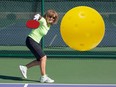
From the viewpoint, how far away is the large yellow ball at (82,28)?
25.8 feet

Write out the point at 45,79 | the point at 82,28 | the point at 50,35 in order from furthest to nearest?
1. the point at 50,35
2. the point at 45,79
3. the point at 82,28

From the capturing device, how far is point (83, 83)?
844cm

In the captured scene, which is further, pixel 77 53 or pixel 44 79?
pixel 77 53

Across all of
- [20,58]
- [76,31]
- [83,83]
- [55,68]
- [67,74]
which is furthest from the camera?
[20,58]

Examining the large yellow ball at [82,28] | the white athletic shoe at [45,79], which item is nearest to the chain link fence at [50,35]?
the white athletic shoe at [45,79]

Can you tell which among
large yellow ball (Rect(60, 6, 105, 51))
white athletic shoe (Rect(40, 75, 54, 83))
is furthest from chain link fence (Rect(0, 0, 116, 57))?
large yellow ball (Rect(60, 6, 105, 51))

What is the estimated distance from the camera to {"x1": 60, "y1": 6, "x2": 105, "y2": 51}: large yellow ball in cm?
786

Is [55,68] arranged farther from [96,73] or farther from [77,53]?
[77,53]

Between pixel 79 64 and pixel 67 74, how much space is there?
1.41 m

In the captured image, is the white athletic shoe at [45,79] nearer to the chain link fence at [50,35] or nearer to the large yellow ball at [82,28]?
the large yellow ball at [82,28]

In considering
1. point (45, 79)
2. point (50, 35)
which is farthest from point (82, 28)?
point (50, 35)

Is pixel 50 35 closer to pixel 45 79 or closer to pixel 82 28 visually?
pixel 45 79

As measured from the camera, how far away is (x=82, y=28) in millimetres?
7867

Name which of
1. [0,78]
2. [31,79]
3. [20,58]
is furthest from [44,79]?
[20,58]
